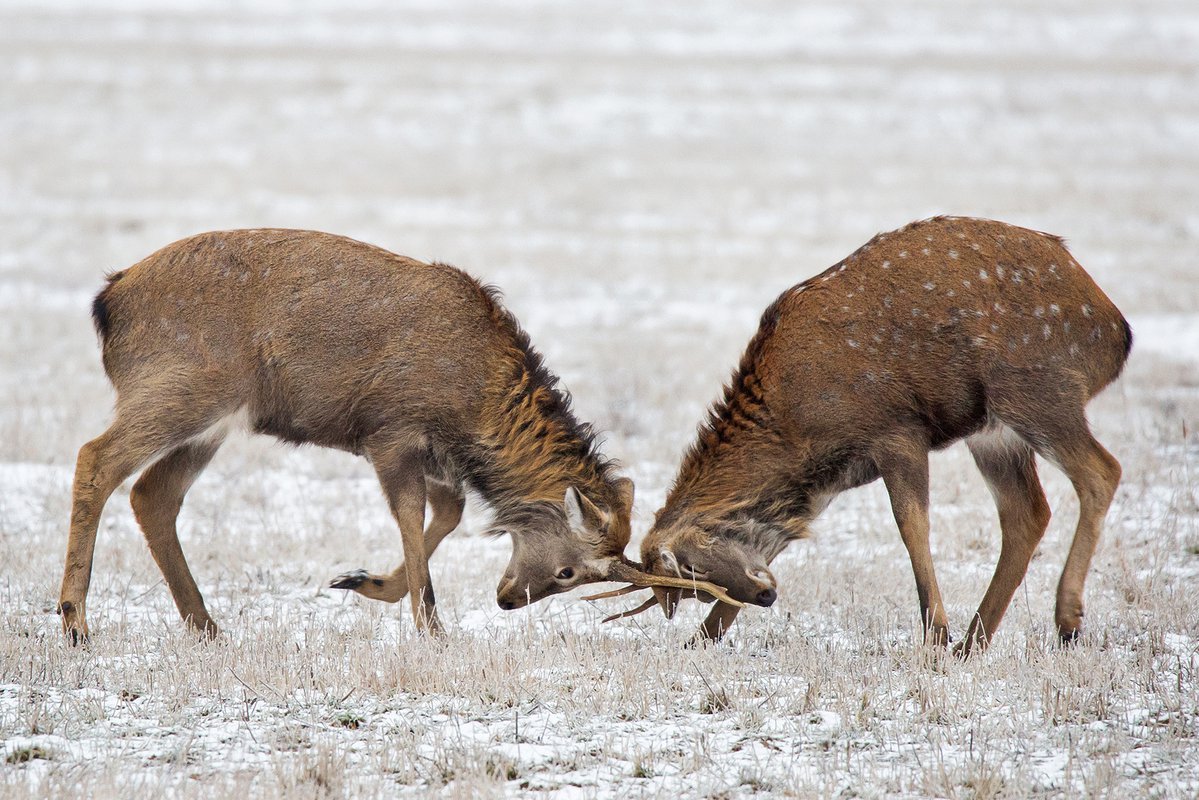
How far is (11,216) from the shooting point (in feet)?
64.8

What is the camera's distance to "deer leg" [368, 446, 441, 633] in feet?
21.6

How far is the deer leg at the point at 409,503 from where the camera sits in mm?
6590

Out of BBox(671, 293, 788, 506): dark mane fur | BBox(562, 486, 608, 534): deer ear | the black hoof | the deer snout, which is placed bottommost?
the black hoof

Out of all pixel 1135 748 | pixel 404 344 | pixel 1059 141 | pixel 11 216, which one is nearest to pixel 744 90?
pixel 1059 141

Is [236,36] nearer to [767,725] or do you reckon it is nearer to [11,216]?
[11,216]

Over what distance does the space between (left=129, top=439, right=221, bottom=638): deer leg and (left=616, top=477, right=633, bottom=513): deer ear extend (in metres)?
2.12

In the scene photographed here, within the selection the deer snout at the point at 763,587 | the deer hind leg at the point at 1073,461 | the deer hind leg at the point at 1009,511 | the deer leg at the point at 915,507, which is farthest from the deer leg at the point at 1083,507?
the deer snout at the point at 763,587

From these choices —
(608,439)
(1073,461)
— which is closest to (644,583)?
(1073,461)

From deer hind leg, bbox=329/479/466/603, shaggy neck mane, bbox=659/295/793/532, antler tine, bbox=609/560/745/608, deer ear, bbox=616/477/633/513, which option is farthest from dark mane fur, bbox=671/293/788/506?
deer hind leg, bbox=329/479/466/603

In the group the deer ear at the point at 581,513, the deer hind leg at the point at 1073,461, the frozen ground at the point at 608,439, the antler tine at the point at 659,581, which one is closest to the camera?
the frozen ground at the point at 608,439

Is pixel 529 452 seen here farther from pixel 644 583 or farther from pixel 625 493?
pixel 644 583

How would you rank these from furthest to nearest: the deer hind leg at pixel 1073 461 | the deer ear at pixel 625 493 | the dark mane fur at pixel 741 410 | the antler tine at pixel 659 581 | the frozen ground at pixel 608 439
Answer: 1. the deer ear at pixel 625 493
2. the dark mane fur at pixel 741 410
3. the antler tine at pixel 659 581
4. the deer hind leg at pixel 1073 461
5. the frozen ground at pixel 608 439

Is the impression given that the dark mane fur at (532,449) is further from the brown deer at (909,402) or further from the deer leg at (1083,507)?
the deer leg at (1083,507)

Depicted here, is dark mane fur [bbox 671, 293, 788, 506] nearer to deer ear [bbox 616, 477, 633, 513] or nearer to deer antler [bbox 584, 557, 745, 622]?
deer ear [bbox 616, 477, 633, 513]
